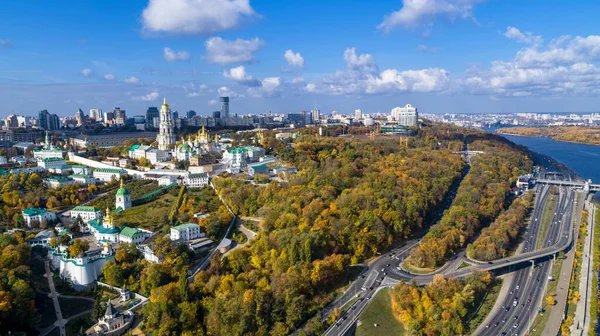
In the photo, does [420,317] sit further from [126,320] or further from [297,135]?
[297,135]

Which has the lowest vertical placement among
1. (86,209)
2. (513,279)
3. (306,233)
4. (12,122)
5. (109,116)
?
(513,279)

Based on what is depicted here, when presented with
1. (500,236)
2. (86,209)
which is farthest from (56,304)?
(500,236)

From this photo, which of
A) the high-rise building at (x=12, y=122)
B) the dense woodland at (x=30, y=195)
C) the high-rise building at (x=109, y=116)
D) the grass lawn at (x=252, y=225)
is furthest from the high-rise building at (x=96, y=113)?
the grass lawn at (x=252, y=225)

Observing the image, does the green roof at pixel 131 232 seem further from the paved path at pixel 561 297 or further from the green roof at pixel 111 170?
the paved path at pixel 561 297

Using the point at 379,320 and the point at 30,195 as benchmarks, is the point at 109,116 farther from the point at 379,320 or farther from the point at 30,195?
the point at 379,320

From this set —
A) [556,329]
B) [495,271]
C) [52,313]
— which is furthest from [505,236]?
[52,313]

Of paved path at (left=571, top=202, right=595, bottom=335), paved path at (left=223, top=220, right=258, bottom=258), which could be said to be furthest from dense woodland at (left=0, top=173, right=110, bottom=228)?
paved path at (left=571, top=202, right=595, bottom=335)

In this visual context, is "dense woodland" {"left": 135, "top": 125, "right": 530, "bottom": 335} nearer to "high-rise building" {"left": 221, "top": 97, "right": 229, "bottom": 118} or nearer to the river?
the river
